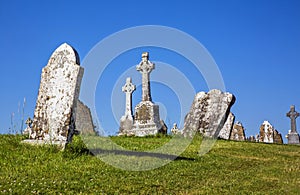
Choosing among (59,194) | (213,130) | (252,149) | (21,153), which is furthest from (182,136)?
(59,194)

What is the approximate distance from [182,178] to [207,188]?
2.92 feet

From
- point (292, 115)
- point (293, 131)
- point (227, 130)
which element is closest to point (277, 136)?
point (293, 131)

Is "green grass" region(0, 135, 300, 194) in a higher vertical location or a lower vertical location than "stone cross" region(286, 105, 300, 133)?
lower

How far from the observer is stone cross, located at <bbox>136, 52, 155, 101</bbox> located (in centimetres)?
2627

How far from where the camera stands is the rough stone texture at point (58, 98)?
38.1 feet

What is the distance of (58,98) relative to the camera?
11836 millimetres

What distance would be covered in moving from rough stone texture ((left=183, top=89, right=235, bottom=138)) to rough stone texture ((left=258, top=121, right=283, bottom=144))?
11.1 meters

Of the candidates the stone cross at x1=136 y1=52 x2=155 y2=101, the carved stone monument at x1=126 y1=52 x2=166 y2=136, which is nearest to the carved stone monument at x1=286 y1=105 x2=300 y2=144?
the carved stone monument at x1=126 y1=52 x2=166 y2=136

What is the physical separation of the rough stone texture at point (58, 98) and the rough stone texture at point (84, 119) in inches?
393

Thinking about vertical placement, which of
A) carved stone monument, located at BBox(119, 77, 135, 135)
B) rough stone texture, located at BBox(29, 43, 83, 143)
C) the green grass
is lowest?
the green grass

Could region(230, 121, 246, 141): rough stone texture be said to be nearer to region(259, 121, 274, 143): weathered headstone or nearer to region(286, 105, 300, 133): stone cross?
region(259, 121, 274, 143): weathered headstone

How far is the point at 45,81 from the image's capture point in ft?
40.2

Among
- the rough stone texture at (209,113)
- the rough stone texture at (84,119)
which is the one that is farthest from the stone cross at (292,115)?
the rough stone texture at (84,119)

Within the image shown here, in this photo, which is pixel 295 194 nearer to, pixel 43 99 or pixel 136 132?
pixel 43 99
